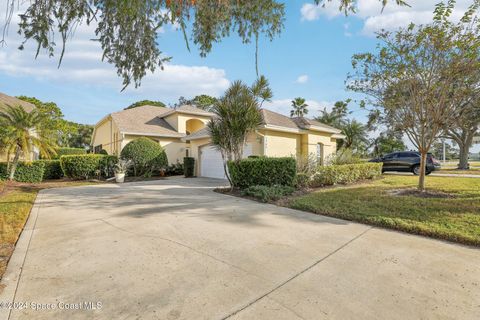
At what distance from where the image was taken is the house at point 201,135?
555 inches

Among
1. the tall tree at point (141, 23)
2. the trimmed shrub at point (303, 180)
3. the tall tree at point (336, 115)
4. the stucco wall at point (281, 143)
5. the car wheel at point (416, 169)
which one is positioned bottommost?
the trimmed shrub at point (303, 180)

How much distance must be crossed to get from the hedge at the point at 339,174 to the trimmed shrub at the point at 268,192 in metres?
2.36

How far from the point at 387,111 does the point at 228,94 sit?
6.07 metres

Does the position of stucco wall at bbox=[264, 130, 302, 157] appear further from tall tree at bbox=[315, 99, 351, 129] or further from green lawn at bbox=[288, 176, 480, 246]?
tall tree at bbox=[315, 99, 351, 129]

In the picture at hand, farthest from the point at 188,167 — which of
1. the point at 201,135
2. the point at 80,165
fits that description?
the point at 80,165

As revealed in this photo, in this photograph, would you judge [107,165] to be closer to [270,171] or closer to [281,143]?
[281,143]

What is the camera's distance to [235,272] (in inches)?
124

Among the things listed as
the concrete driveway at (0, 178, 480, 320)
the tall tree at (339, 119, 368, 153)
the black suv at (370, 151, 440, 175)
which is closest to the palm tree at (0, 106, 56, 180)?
the concrete driveway at (0, 178, 480, 320)

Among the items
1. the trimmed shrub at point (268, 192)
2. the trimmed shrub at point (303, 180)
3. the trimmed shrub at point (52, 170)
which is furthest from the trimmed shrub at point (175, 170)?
the trimmed shrub at point (303, 180)

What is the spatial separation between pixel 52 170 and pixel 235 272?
54.4 feet

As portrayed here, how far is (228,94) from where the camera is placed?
10195 millimetres

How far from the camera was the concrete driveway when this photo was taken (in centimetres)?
242

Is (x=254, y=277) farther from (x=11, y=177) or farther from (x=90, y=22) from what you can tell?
(x=11, y=177)

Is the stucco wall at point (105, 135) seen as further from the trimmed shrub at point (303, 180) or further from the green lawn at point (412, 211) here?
the green lawn at point (412, 211)
